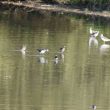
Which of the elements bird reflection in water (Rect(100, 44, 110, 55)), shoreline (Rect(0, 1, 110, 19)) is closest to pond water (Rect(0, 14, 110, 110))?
bird reflection in water (Rect(100, 44, 110, 55))

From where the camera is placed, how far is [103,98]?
20.2m

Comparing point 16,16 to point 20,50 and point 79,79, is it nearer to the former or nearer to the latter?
point 20,50

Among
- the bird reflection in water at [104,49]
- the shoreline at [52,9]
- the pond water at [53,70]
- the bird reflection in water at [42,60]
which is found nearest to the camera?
the pond water at [53,70]

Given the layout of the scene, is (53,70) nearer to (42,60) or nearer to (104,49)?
(42,60)

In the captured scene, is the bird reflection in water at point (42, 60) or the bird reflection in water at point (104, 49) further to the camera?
the bird reflection in water at point (104, 49)

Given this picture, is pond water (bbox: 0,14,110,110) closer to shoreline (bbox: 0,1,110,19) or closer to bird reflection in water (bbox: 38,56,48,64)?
bird reflection in water (bbox: 38,56,48,64)

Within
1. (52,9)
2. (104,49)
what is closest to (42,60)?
(104,49)

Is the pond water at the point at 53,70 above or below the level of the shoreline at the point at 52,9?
below

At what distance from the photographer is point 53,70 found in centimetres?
2445

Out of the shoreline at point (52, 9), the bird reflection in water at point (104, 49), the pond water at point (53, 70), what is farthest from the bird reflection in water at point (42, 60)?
the shoreline at point (52, 9)

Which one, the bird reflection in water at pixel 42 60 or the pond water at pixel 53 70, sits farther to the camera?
the bird reflection in water at pixel 42 60

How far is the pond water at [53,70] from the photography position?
19672 mm

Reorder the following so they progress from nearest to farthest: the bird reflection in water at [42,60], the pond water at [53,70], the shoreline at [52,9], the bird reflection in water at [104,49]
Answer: the pond water at [53,70], the bird reflection in water at [42,60], the bird reflection in water at [104,49], the shoreline at [52,9]

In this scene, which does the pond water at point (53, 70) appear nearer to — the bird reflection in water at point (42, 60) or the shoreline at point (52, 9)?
the bird reflection in water at point (42, 60)
